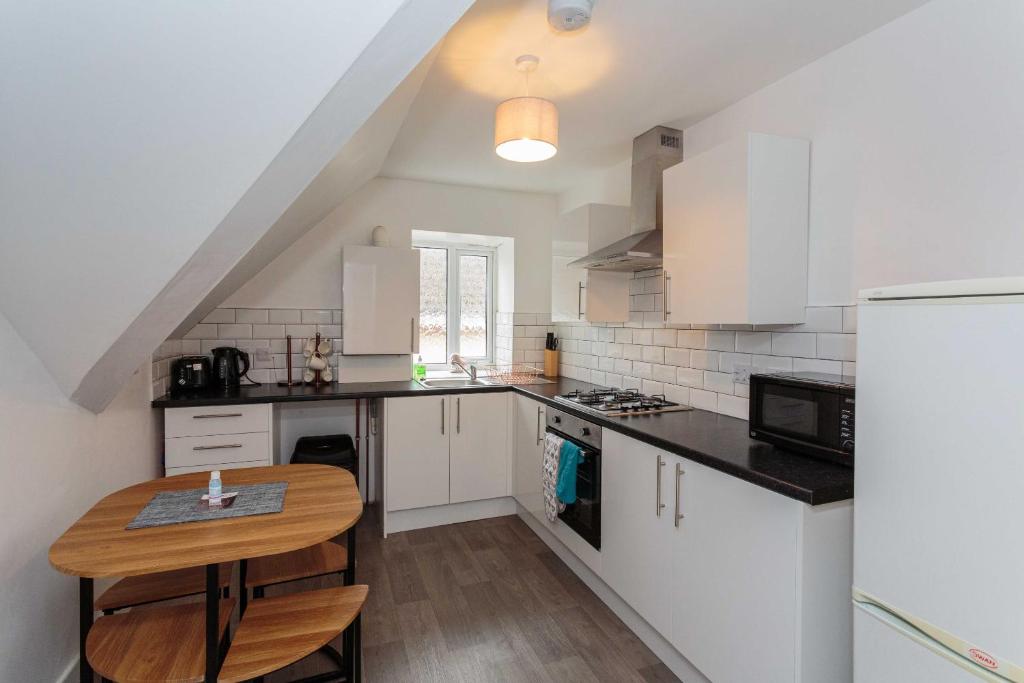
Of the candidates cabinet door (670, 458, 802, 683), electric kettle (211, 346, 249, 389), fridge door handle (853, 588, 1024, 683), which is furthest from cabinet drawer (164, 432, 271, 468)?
fridge door handle (853, 588, 1024, 683)

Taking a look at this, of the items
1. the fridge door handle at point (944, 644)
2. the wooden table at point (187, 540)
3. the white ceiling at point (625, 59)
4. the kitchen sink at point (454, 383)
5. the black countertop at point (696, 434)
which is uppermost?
the white ceiling at point (625, 59)

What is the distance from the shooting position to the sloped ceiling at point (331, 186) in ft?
7.15

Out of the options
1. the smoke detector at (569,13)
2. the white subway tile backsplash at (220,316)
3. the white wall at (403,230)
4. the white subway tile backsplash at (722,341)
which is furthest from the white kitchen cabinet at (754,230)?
the white subway tile backsplash at (220,316)

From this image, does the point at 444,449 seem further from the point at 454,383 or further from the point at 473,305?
the point at 473,305

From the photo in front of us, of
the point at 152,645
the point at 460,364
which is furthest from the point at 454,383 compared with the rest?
the point at 152,645

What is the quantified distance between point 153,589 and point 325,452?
154 centimetres

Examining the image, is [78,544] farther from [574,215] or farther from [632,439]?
[574,215]

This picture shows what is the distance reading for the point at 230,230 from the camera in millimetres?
1376

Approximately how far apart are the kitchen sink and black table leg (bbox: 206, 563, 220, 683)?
2073mm

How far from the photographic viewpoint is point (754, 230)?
201 cm

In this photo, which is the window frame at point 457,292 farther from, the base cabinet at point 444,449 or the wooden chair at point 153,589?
the wooden chair at point 153,589

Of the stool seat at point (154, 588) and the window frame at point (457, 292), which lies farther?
the window frame at point (457, 292)

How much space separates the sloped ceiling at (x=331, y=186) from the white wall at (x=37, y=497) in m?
0.74

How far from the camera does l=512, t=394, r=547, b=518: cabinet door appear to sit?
3.05 meters
